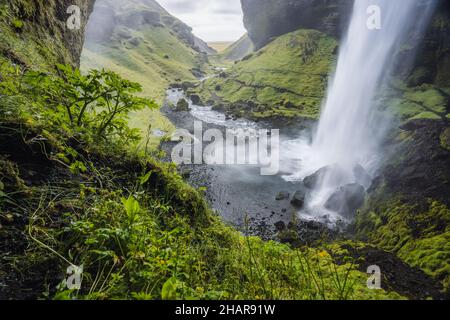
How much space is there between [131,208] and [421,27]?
63996 mm

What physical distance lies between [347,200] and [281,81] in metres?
49.7

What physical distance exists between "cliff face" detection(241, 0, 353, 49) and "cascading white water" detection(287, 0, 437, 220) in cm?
1118

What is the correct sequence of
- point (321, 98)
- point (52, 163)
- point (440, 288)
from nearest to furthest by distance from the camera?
point (52, 163), point (440, 288), point (321, 98)

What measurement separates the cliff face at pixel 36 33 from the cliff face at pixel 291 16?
85294 millimetres

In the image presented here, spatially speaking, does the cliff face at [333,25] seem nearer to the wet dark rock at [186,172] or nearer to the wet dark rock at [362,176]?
the wet dark rock at [362,176]

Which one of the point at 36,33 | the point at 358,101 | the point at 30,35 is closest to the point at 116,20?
the point at 358,101

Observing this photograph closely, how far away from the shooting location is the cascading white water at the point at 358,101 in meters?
25.9

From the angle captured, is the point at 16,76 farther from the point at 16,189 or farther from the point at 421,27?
the point at 421,27

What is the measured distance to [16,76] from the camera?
14.8 ft

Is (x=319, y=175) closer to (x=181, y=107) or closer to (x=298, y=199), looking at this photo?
(x=298, y=199)

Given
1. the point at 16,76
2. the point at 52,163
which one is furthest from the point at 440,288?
the point at 16,76

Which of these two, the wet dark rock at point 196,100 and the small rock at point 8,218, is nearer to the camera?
the small rock at point 8,218

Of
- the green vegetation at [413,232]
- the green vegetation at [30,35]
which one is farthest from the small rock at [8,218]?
the green vegetation at [413,232]

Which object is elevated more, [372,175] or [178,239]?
[372,175]
